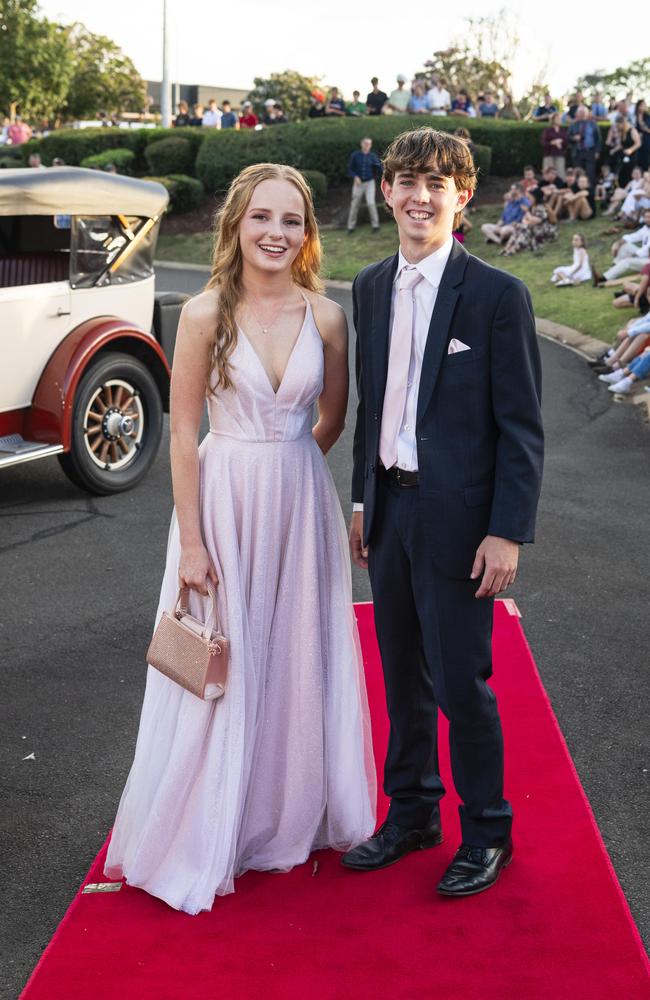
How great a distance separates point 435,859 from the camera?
3.54 metres

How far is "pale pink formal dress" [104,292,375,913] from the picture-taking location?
10.9 feet

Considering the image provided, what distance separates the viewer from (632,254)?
665 inches

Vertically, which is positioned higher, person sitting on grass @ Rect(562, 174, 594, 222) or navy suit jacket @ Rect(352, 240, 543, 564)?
navy suit jacket @ Rect(352, 240, 543, 564)

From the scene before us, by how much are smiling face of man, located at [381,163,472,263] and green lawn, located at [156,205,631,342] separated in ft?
25.5

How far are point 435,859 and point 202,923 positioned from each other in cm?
79

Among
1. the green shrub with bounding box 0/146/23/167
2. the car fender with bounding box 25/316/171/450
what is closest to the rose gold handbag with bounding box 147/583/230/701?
the car fender with bounding box 25/316/171/450

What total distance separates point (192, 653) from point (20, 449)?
422 centimetres

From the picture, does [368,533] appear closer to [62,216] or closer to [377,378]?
[377,378]

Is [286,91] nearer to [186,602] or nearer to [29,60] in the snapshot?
[29,60]

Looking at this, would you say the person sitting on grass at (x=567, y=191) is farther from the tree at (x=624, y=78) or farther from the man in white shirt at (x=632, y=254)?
the tree at (x=624, y=78)

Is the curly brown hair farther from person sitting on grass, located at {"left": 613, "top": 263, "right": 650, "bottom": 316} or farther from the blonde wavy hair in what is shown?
person sitting on grass, located at {"left": 613, "top": 263, "right": 650, "bottom": 316}

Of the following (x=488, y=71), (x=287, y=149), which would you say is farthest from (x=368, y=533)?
(x=488, y=71)

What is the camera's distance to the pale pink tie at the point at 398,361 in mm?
3145

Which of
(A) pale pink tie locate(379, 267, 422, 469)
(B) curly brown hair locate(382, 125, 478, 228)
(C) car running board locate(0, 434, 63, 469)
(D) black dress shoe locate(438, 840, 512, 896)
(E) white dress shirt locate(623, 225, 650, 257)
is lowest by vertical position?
(C) car running board locate(0, 434, 63, 469)
